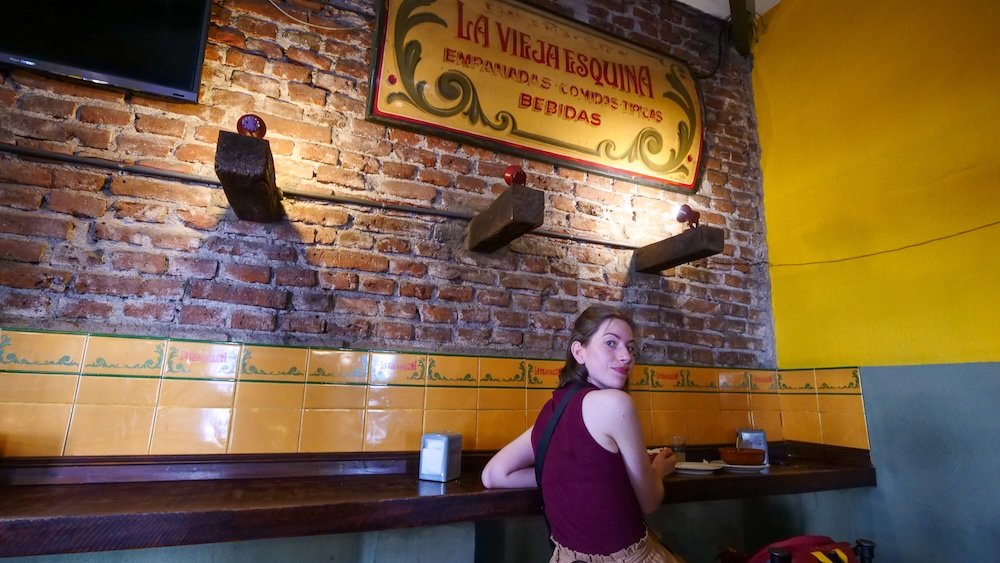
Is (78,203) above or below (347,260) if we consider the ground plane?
above

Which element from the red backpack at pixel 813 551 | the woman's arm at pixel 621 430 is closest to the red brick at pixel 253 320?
the woman's arm at pixel 621 430

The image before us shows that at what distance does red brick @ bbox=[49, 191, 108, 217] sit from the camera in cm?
176

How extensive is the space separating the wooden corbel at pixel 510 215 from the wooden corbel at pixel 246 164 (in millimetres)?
829

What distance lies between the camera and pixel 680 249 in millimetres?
2340

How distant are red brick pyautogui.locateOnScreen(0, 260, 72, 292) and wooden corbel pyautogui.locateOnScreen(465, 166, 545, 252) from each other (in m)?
1.52

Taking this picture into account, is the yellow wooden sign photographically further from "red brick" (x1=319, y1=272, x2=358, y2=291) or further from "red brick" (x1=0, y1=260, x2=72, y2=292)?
"red brick" (x1=0, y1=260, x2=72, y2=292)

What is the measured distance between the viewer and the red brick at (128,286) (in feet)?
5.73

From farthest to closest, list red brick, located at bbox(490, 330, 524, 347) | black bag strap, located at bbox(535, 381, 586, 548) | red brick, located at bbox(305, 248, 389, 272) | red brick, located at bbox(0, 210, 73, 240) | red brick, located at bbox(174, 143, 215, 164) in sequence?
Result: red brick, located at bbox(490, 330, 524, 347) → red brick, located at bbox(305, 248, 389, 272) → red brick, located at bbox(174, 143, 215, 164) → red brick, located at bbox(0, 210, 73, 240) → black bag strap, located at bbox(535, 381, 586, 548)

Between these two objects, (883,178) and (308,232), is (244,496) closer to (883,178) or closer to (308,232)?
(308,232)

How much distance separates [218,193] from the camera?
76.6 inches

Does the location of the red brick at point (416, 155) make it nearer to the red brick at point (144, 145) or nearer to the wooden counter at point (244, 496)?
the red brick at point (144, 145)

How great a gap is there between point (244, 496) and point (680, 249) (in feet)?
A: 6.61

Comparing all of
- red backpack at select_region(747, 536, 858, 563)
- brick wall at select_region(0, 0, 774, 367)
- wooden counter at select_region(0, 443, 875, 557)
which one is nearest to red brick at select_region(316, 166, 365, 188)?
brick wall at select_region(0, 0, 774, 367)

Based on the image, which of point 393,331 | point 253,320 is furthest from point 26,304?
point 393,331
